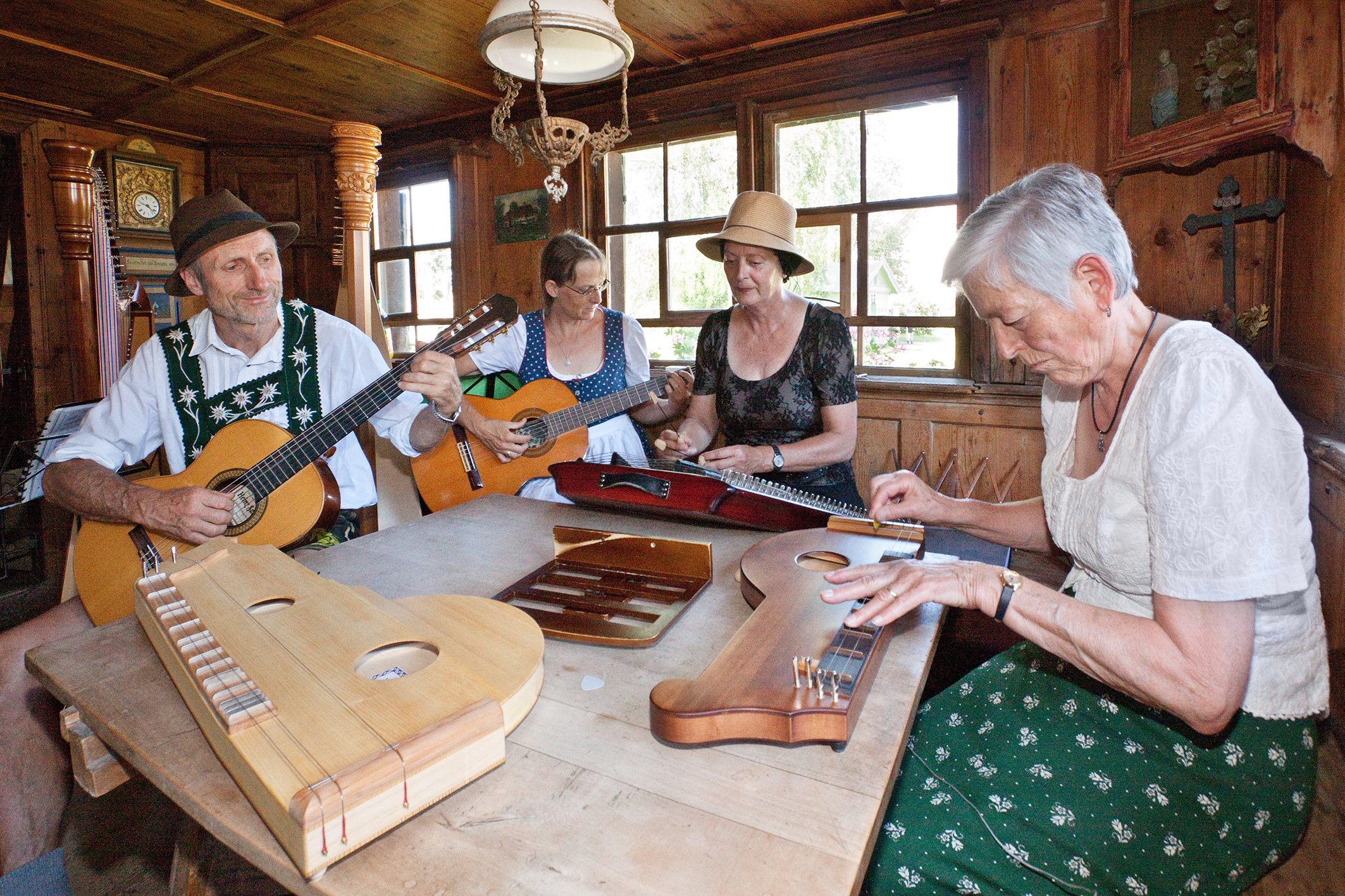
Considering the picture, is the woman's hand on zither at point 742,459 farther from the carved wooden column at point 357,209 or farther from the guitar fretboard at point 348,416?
the carved wooden column at point 357,209

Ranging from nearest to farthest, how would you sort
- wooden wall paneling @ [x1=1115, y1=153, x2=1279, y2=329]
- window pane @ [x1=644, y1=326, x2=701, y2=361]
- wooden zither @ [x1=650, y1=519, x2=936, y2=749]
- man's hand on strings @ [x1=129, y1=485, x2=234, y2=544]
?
wooden zither @ [x1=650, y1=519, x2=936, y2=749], man's hand on strings @ [x1=129, y1=485, x2=234, y2=544], wooden wall paneling @ [x1=1115, y1=153, x2=1279, y2=329], window pane @ [x1=644, y1=326, x2=701, y2=361]

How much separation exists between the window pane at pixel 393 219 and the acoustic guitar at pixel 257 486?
3.93 m

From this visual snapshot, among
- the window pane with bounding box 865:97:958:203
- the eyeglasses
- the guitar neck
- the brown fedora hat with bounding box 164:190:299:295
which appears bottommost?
the guitar neck

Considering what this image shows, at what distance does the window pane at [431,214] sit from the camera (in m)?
5.50

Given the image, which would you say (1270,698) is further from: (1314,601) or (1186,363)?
(1186,363)

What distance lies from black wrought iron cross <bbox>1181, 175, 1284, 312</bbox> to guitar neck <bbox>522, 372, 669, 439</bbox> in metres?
2.20

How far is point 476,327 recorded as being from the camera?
2.29 m

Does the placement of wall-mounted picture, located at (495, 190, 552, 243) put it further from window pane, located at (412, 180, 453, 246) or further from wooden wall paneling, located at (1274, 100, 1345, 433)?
wooden wall paneling, located at (1274, 100, 1345, 433)

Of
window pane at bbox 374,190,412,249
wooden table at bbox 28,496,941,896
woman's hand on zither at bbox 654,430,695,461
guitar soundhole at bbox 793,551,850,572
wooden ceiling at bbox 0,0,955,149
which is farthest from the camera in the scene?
window pane at bbox 374,190,412,249

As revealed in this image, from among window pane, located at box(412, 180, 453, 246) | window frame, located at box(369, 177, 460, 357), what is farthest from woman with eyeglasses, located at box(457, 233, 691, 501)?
window pane, located at box(412, 180, 453, 246)

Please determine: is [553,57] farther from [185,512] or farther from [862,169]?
[862,169]

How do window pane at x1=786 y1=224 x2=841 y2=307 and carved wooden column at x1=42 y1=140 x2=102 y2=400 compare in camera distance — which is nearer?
carved wooden column at x1=42 y1=140 x2=102 y2=400

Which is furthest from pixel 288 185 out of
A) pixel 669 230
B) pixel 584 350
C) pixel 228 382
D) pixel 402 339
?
pixel 228 382

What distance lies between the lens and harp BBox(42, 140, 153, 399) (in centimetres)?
361
